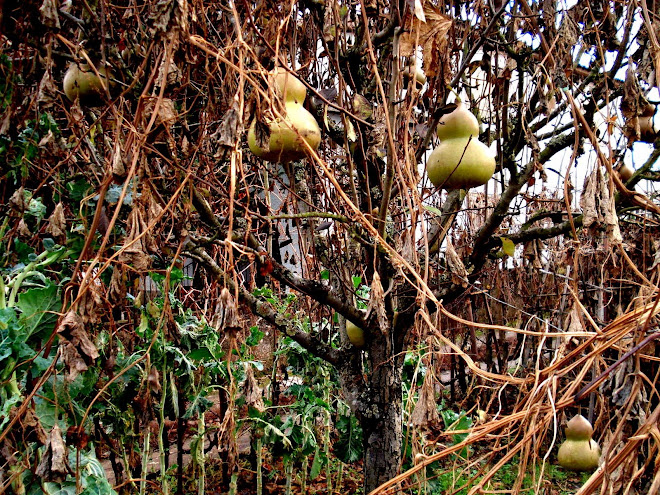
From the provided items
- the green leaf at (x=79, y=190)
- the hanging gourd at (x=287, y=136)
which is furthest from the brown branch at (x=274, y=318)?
the hanging gourd at (x=287, y=136)

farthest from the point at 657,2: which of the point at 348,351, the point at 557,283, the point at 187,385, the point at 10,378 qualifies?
the point at 557,283

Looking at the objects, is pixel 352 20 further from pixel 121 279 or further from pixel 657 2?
pixel 121 279

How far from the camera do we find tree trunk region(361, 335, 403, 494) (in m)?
2.04

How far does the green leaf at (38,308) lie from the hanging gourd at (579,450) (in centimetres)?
192

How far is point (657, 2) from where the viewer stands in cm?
186

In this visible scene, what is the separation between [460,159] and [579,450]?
53.7 inches

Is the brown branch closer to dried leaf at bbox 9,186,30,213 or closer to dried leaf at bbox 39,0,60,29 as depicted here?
dried leaf at bbox 9,186,30,213

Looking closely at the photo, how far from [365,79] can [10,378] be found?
1529mm

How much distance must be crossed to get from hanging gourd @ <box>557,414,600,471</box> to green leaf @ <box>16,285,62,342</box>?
1.92 metres

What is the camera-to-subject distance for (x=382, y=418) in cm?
206

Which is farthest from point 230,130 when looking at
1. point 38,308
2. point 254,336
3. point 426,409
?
point 254,336

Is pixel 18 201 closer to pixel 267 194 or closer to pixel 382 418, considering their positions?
pixel 267 194

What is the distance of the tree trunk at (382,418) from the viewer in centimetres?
204

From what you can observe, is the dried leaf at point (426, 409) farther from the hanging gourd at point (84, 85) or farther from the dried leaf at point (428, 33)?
the hanging gourd at point (84, 85)
